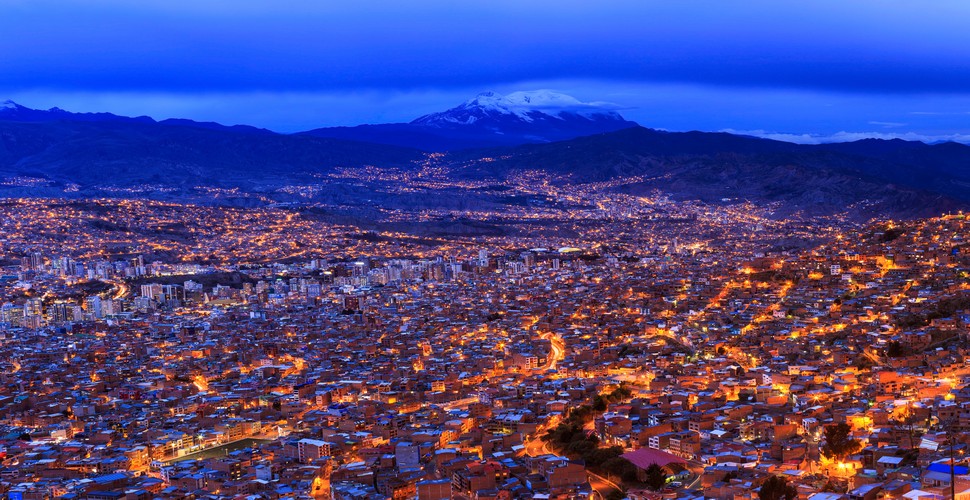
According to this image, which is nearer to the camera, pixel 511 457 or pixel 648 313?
pixel 511 457

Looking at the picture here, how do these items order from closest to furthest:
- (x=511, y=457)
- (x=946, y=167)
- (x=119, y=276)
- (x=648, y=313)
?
(x=511, y=457)
(x=648, y=313)
(x=119, y=276)
(x=946, y=167)

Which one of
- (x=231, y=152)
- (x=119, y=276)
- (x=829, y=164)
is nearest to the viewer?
(x=119, y=276)

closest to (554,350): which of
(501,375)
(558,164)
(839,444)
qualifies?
(501,375)

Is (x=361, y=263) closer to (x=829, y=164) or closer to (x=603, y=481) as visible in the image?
(x=603, y=481)

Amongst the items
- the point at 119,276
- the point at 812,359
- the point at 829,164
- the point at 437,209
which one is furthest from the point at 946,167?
the point at 812,359

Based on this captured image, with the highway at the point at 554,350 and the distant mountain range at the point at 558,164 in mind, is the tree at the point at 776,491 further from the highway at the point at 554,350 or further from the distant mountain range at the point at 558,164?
the distant mountain range at the point at 558,164

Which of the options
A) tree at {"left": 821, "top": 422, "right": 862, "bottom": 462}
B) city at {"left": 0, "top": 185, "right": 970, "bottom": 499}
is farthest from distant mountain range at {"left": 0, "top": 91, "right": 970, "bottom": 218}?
tree at {"left": 821, "top": 422, "right": 862, "bottom": 462}

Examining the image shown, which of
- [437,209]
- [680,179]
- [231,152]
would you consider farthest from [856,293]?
[231,152]
